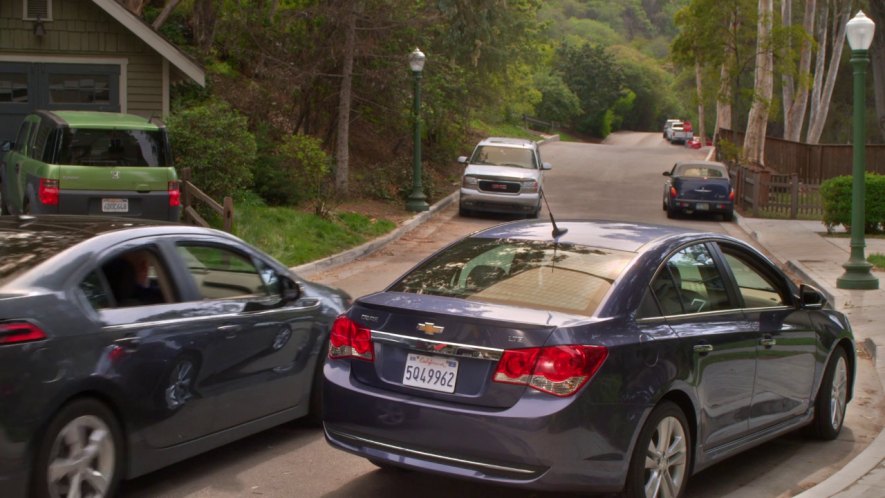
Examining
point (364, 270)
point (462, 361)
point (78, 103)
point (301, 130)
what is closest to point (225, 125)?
point (364, 270)

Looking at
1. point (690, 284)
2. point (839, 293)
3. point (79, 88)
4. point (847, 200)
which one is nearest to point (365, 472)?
point (690, 284)

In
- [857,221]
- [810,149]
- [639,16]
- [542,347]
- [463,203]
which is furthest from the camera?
[639,16]

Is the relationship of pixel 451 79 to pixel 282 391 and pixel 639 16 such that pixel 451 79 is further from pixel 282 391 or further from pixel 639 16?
pixel 639 16

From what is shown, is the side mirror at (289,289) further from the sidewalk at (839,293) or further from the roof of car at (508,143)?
the roof of car at (508,143)

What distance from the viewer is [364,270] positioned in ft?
57.4

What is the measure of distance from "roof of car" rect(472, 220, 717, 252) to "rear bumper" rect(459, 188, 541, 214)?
19578 millimetres

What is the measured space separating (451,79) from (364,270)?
46.9ft

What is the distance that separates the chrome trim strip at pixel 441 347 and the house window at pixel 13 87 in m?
19.0

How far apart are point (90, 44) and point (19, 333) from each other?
61.4 feet

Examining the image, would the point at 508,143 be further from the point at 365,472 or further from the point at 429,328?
the point at 429,328

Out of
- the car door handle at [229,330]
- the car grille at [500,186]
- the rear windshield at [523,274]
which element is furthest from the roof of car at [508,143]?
the car door handle at [229,330]

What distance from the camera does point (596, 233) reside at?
650 centimetres

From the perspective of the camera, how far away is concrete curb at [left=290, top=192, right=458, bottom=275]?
16.8m

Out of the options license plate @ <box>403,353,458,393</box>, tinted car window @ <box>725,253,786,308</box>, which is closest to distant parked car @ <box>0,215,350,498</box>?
license plate @ <box>403,353,458,393</box>
